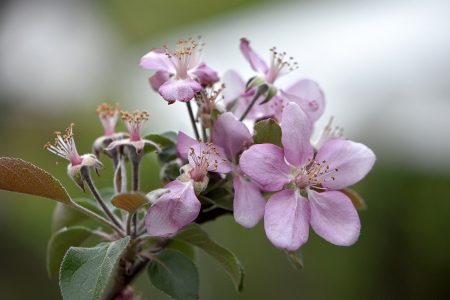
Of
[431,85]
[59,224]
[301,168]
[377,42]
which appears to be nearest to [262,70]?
[301,168]

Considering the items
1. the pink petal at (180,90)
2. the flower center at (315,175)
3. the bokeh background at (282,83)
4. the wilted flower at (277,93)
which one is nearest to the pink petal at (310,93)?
the wilted flower at (277,93)

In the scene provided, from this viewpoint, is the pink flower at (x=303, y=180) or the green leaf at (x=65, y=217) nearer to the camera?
the pink flower at (x=303, y=180)

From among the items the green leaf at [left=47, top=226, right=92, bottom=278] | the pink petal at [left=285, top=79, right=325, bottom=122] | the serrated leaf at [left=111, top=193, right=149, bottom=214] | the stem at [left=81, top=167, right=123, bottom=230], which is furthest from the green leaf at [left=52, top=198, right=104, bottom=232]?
the pink petal at [left=285, top=79, right=325, bottom=122]

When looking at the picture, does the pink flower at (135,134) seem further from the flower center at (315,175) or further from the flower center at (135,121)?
the flower center at (315,175)

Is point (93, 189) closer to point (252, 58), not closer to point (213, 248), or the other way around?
point (213, 248)

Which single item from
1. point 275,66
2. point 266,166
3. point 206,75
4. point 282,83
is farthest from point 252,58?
point 282,83

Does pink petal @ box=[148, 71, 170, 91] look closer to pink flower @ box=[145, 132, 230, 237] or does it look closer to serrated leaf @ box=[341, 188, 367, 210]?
pink flower @ box=[145, 132, 230, 237]

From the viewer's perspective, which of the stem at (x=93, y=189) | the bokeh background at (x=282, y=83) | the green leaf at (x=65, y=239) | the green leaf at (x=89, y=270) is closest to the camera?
the green leaf at (x=89, y=270)
